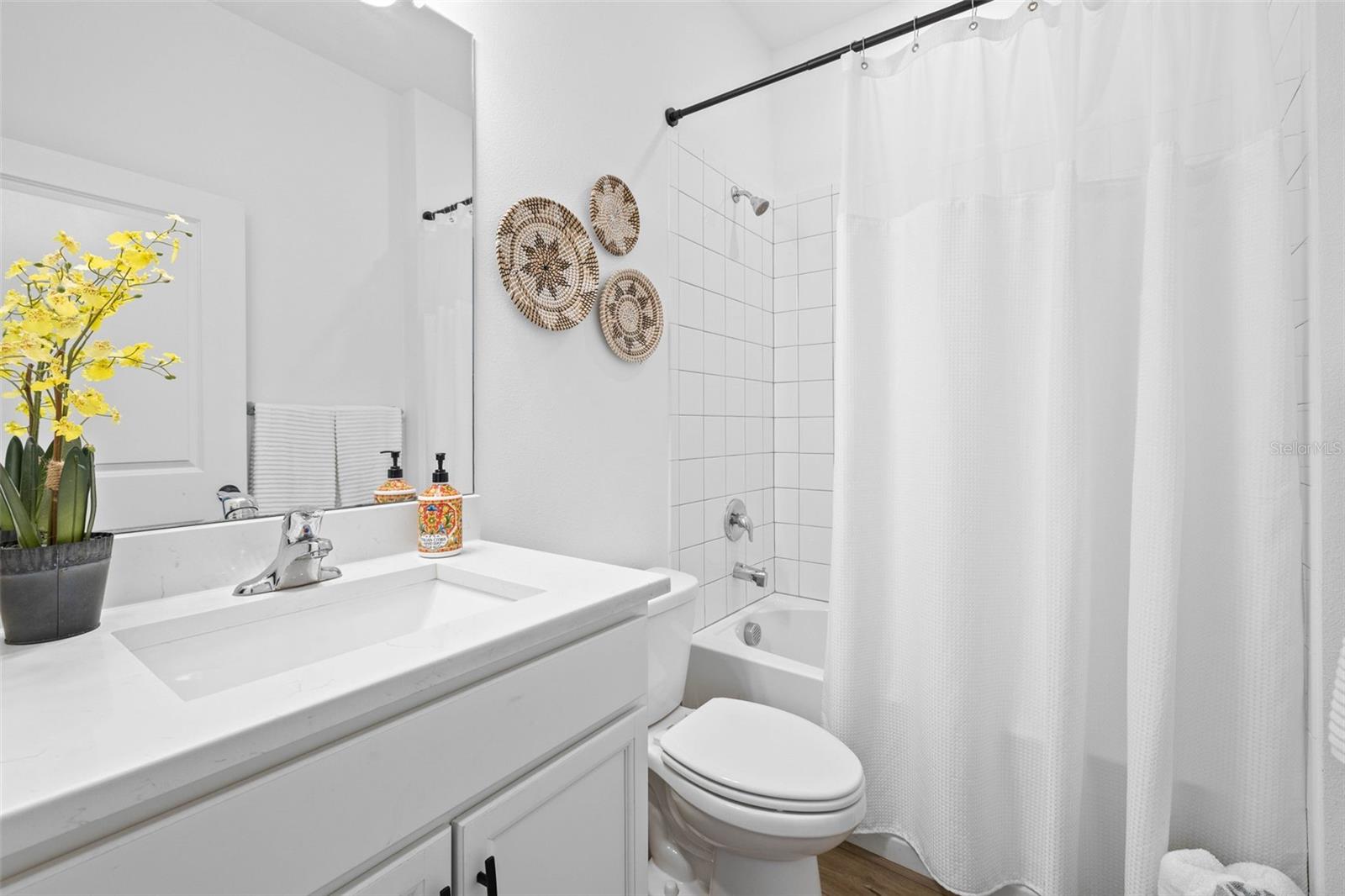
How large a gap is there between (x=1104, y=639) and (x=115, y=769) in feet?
5.47

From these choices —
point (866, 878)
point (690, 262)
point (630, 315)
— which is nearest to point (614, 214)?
point (630, 315)

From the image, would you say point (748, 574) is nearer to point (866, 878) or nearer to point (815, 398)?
point (815, 398)

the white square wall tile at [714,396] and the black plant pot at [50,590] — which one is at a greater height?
the white square wall tile at [714,396]

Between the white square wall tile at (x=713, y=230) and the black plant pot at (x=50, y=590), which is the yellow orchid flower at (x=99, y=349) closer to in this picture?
the black plant pot at (x=50, y=590)

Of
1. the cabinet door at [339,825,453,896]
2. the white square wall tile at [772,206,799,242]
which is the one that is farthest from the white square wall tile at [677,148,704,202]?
the cabinet door at [339,825,453,896]

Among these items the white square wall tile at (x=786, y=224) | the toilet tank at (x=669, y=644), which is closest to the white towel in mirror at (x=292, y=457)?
the toilet tank at (x=669, y=644)

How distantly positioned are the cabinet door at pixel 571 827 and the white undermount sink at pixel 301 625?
25 centimetres

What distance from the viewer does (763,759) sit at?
49.8 inches

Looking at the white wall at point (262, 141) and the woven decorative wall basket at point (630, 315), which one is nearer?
the white wall at point (262, 141)

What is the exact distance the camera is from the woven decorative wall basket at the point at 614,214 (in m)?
1.59

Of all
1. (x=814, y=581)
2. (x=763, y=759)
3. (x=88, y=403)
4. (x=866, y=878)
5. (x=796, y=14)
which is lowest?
(x=866, y=878)

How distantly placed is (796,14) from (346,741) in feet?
8.67

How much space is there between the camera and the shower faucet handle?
214 centimetres

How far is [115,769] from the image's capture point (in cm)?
43
